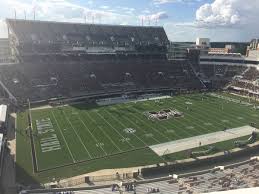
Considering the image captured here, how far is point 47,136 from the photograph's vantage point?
159 ft

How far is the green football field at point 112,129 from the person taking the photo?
40844mm

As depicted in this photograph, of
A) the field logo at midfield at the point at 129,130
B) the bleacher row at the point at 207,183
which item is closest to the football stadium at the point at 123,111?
the bleacher row at the point at 207,183

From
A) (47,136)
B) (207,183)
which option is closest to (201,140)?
(207,183)

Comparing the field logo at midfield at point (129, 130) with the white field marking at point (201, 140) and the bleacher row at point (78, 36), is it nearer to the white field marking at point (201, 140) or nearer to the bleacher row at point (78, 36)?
the white field marking at point (201, 140)

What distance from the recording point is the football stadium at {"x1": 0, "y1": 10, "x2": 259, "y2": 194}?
117ft

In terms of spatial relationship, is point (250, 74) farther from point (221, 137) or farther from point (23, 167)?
point (23, 167)

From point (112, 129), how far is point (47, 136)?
29.8 ft

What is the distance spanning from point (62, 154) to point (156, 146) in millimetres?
11443

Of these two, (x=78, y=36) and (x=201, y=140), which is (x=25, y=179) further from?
(x=78, y=36)

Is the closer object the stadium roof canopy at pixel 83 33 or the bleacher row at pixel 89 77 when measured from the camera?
the bleacher row at pixel 89 77

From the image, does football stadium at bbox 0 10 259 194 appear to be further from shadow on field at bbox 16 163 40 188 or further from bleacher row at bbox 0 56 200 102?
bleacher row at bbox 0 56 200 102

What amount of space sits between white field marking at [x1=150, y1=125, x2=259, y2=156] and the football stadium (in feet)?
0.43

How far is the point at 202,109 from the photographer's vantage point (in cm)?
6312

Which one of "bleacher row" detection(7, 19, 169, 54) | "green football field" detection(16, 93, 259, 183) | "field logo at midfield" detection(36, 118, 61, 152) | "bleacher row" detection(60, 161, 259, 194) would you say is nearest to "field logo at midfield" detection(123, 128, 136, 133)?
"green football field" detection(16, 93, 259, 183)
